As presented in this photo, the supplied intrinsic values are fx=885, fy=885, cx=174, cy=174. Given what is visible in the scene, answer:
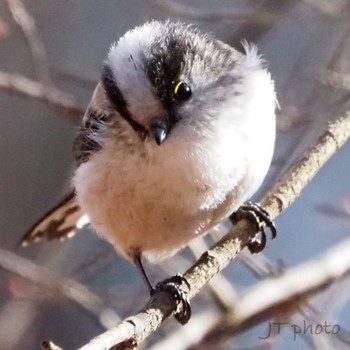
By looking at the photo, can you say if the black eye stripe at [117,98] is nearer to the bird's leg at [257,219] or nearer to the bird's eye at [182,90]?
the bird's eye at [182,90]

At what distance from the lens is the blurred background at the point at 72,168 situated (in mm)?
2107

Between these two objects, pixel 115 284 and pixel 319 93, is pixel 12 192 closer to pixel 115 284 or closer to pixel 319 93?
pixel 115 284

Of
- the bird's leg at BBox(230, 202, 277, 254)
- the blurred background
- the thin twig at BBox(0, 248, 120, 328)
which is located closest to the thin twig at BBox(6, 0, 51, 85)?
the blurred background

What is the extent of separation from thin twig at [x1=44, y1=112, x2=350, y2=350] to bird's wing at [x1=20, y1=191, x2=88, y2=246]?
516 millimetres

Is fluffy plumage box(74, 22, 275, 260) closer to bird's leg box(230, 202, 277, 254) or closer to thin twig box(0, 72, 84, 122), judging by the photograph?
bird's leg box(230, 202, 277, 254)

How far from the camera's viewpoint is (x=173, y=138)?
1672 millimetres

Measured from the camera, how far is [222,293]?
1.92 meters

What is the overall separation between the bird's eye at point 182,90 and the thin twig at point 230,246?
1.00 feet

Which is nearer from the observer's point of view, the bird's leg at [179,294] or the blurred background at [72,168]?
the bird's leg at [179,294]

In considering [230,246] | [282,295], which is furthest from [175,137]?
[282,295]

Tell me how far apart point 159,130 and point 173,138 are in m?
0.07

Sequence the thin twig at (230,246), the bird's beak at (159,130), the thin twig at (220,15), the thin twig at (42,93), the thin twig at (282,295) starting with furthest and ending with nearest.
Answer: the thin twig at (220,15) < the thin twig at (42,93) < the thin twig at (282,295) < the bird's beak at (159,130) < the thin twig at (230,246)

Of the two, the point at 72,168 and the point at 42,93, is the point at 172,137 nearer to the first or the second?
the point at 42,93

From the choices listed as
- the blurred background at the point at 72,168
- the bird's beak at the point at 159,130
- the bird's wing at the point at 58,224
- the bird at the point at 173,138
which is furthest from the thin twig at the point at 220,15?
the bird's beak at the point at 159,130
